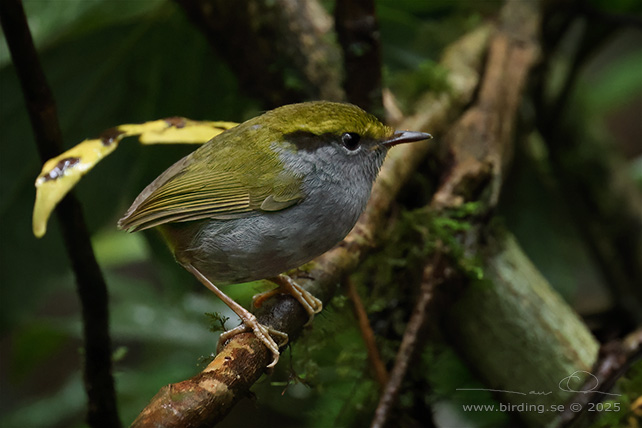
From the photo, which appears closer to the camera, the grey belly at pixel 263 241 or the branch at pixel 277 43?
the grey belly at pixel 263 241

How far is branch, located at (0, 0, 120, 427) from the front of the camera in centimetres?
183

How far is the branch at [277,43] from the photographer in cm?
297

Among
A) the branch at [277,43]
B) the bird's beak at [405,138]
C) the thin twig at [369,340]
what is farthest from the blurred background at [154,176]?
the bird's beak at [405,138]

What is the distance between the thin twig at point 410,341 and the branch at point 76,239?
0.95 meters

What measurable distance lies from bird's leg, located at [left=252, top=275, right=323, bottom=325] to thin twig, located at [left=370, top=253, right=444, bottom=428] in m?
0.36

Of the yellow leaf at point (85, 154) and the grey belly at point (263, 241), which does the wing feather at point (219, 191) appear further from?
the yellow leaf at point (85, 154)

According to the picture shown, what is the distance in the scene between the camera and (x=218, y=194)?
189 centimetres

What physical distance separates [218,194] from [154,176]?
158cm

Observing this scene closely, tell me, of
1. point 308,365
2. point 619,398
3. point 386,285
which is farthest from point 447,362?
point 308,365

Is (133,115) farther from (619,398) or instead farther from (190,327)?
(619,398)

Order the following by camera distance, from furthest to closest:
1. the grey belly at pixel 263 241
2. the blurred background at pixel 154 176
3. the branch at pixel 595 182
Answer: the branch at pixel 595 182, the blurred background at pixel 154 176, the grey belly at pixel 263 241

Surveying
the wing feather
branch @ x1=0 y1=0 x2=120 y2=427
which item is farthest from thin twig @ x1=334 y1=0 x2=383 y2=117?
branch @ x1=0 y1=0 x2=120 y2=427

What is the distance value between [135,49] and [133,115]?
1.09ft
